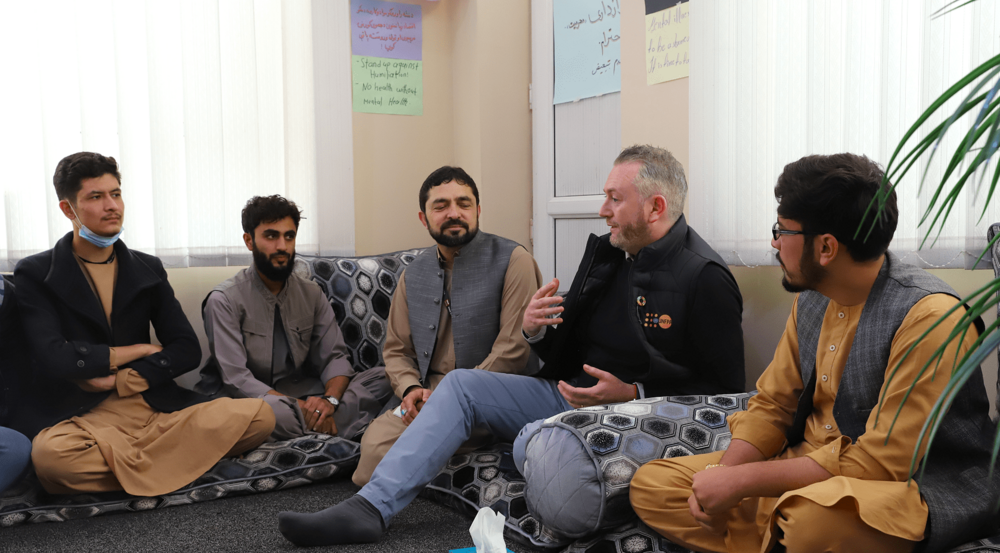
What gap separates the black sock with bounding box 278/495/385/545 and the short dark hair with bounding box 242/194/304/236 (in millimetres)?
1291

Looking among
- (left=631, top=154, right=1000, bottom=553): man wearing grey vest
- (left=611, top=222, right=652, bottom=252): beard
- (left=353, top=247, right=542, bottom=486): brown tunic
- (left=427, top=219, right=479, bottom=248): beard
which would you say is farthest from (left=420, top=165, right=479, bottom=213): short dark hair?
(left=631, top=154, right=1000, bottom=553): man wearing grey vest

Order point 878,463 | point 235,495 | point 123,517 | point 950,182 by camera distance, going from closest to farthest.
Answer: point 878,463
point 950,182
point 123,517
point 235,495

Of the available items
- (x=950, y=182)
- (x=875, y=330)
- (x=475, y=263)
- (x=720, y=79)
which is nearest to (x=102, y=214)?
(x=475, y=263)

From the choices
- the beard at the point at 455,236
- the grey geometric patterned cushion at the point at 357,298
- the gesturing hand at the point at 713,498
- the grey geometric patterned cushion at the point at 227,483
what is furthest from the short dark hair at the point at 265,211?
the gesturing hand at the point at 713,498

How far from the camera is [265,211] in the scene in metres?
2.92

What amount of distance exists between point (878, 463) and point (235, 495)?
197 centimetres

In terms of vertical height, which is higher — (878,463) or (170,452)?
(878,463)

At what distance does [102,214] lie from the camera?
2547 millimetres

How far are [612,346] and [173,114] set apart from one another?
6.92 feet

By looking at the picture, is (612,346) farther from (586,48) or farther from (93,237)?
(93,237)

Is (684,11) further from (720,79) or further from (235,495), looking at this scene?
(235,495)

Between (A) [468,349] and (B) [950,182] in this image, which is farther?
(A) [468,349]

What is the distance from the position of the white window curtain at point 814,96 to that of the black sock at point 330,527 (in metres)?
1.40

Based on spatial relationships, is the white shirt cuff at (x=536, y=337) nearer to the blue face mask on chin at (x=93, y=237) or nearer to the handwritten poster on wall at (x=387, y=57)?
the blue face mask on chin at (x=93, y=237)
